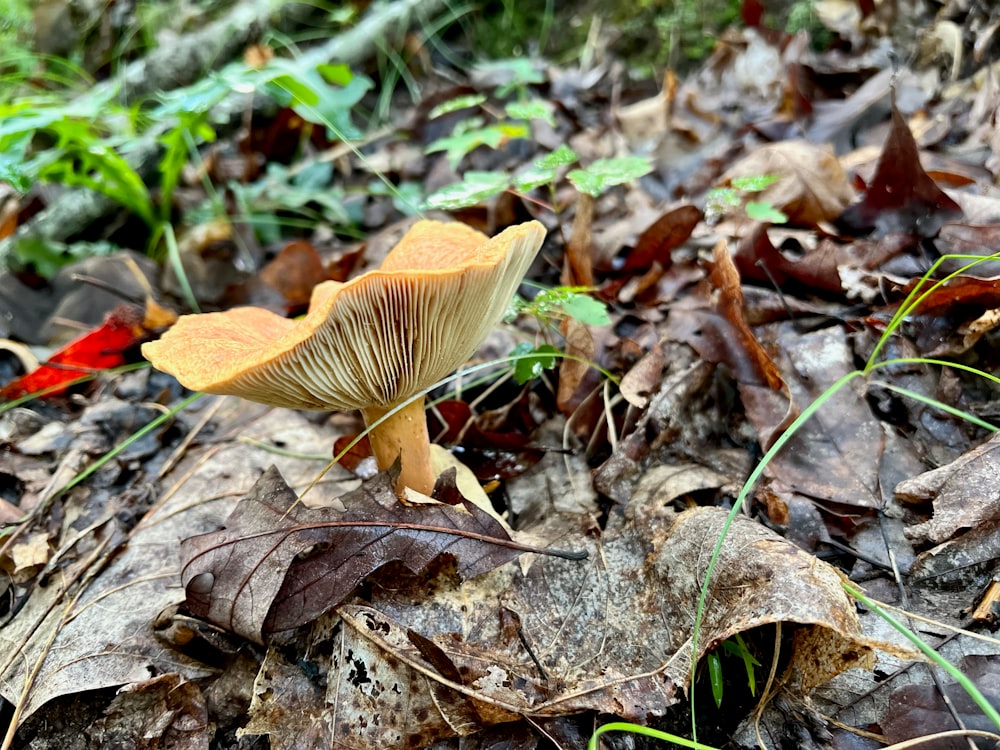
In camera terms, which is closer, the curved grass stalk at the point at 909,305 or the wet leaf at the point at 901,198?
the curved grass stalk at the point at 909,305

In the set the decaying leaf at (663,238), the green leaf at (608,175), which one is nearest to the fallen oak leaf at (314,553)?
the green leaf at (608,175)

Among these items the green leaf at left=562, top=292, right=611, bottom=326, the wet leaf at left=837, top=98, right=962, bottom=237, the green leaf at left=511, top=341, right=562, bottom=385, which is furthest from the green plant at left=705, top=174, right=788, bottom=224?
the green leaf at left=511, top=341, right=562, bottom=385

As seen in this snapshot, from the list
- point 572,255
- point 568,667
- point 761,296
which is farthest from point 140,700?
point 761,296

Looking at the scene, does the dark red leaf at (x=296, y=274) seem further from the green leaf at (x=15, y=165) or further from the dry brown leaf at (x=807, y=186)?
the dry brown leaf at (x=807, y=186)

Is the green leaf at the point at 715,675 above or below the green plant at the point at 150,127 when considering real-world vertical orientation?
below

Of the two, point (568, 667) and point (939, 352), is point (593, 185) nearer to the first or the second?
point (939, 352)

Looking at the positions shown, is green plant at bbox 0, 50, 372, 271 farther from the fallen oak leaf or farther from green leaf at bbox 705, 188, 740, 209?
the fallen oak leaf
